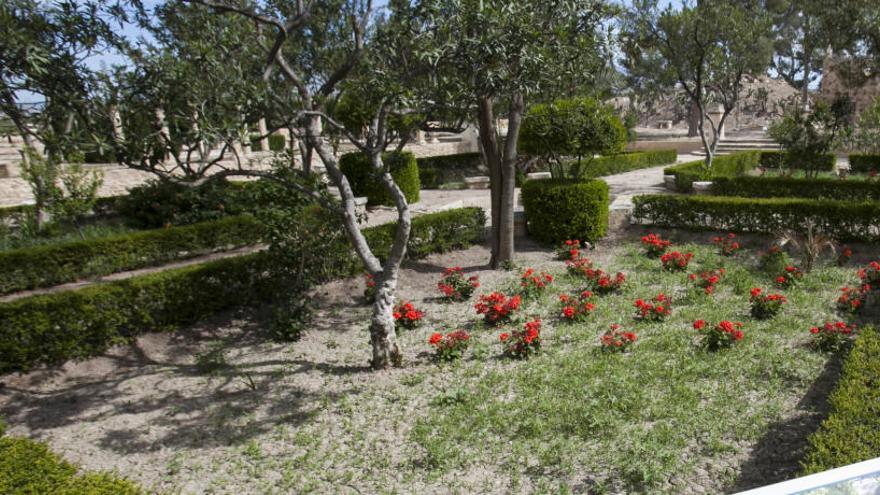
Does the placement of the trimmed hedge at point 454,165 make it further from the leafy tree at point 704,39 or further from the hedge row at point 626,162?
the leafy tree at point 704,39

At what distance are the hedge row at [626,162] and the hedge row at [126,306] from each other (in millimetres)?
14796

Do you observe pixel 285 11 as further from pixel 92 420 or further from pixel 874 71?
pixel 874 71

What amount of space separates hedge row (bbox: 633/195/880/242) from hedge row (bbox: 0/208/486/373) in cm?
608

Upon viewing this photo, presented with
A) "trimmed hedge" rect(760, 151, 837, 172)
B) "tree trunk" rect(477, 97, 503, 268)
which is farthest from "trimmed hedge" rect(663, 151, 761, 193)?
"tree trunk" rect(477, 97, 503, 268)

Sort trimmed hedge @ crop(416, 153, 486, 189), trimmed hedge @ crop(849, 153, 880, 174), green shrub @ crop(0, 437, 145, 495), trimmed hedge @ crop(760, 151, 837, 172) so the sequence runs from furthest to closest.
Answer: trimmed hedge @ crop(416, 153, 486, 189) < trimmed hedge @ crop(849, 153, 880, 174) < trimmed hedge @ crop(760, 151, 837, 172) < green shrub @ crop(0, 437, 145, 495)

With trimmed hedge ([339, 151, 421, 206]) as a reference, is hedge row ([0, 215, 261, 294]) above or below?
below

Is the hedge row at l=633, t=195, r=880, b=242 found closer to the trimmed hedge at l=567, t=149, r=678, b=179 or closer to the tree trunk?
the tree trunk

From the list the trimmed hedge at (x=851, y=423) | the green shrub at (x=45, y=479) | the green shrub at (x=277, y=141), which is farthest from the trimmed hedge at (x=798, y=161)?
the green shrub at (x=277, y=141)

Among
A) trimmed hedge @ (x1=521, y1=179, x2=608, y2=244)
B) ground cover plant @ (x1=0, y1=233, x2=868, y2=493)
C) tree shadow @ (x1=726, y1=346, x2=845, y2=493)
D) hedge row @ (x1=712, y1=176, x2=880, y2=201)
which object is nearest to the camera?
tree shadow @ (x1=726, y1=346, x2=845, y2=493)

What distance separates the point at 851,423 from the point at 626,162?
2126 cm

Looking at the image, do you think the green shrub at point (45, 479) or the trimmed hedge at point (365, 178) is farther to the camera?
the trimmed hedge at point (365, 178)

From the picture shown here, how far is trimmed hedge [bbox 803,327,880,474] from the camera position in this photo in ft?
12.1

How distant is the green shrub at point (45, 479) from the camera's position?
3596 mm

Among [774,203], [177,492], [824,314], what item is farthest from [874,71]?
[177,492]
